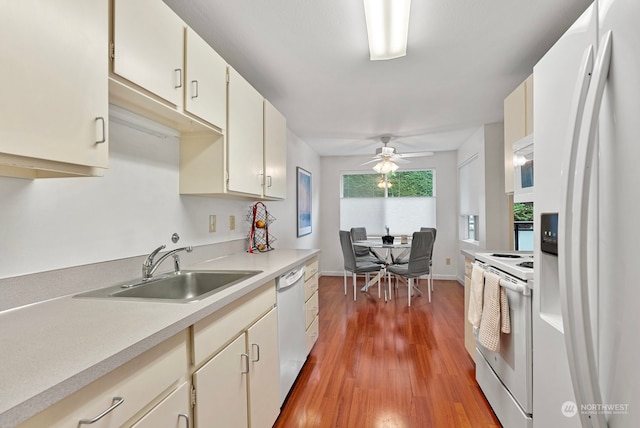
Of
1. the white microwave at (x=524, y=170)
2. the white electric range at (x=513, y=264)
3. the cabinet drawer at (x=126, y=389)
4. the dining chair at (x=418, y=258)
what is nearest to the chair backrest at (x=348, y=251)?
the dining chair at (x=418, y=258)

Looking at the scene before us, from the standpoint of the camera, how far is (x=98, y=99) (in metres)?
1.03

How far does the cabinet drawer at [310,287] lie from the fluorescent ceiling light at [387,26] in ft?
5.61

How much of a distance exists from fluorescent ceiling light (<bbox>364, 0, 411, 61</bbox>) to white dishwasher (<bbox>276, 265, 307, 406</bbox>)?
1.50m

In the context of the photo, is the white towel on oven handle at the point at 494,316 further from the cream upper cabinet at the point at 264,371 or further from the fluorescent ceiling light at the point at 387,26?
the fluorescent ceiling light at the point at 387,26

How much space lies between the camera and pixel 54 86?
90cm

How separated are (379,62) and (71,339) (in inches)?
94.1

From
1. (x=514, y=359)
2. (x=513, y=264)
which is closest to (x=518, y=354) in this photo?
(x=514, y=359)

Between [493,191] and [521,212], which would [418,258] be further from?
[521,212]

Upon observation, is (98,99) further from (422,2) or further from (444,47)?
(444,47)

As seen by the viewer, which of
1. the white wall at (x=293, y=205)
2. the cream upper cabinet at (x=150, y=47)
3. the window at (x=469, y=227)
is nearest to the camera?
the cream upper cabinet at (x=150, y=47)

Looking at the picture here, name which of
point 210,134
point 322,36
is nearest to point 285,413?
point 210,134

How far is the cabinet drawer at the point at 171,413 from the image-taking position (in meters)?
0.85

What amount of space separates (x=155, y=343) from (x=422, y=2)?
1.98 meters

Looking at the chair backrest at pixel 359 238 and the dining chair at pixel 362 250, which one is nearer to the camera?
the dining chair at pixel 362 250
